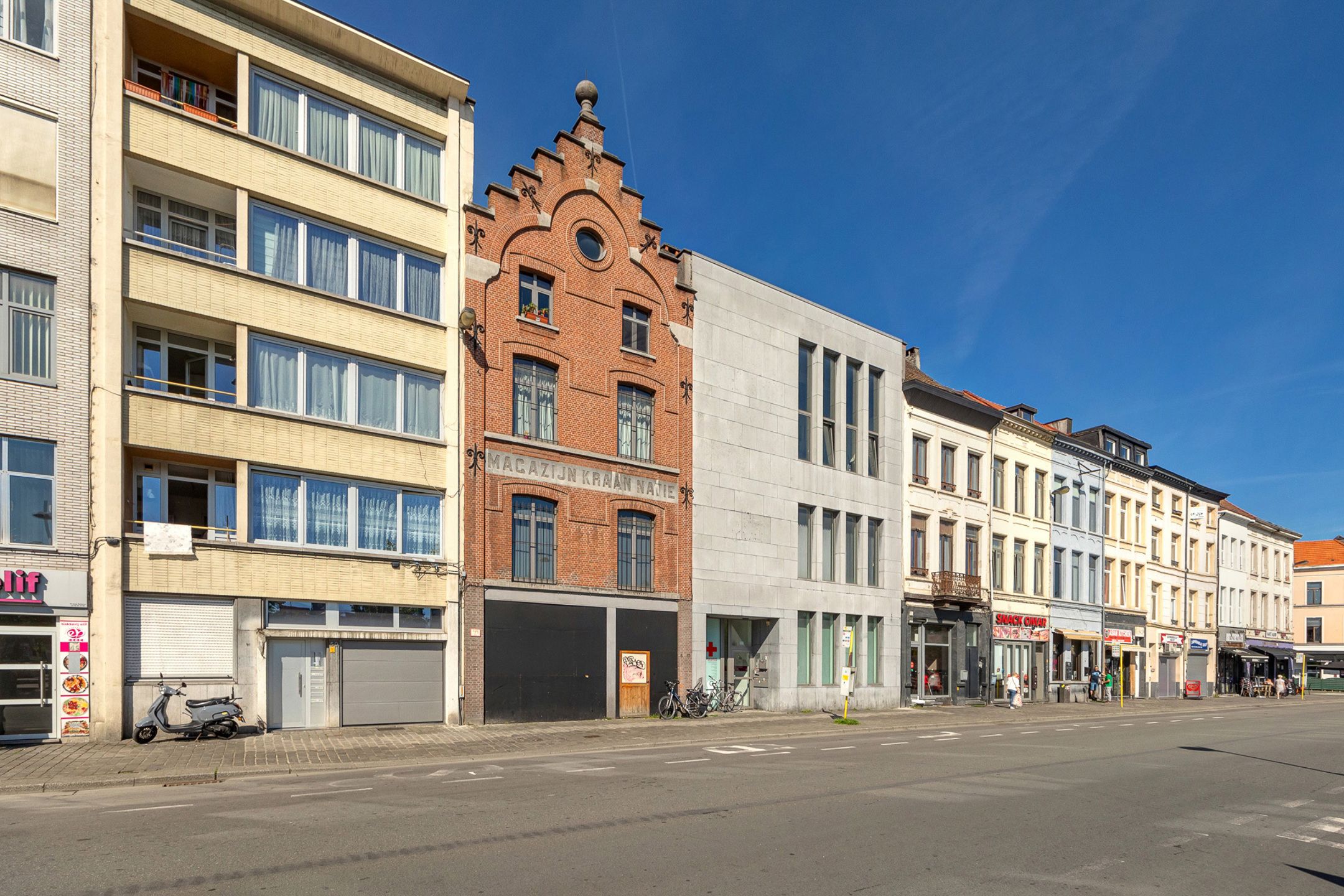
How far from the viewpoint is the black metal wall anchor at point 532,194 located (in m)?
25.6

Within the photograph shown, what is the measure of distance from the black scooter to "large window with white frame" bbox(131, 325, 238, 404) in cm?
614

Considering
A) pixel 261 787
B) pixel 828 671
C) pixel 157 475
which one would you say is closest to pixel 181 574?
pixel 157 475

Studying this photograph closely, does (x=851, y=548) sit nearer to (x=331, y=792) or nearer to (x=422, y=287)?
(x=422, y=287)

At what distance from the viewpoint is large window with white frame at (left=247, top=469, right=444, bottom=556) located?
21188mm

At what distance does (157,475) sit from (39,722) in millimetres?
5119

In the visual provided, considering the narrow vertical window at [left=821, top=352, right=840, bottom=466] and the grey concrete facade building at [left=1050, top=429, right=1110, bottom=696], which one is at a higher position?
the narrow vertical window at [left=821, top=352, right=840, bottom=466]

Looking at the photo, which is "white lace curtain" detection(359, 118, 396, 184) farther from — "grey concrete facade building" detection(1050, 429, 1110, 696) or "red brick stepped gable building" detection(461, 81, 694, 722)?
"grey concrete facade building" detection(1050, 429, 1110, 696)

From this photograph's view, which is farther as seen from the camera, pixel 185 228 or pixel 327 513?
pixel 327 513

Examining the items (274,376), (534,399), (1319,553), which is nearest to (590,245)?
(534,399)

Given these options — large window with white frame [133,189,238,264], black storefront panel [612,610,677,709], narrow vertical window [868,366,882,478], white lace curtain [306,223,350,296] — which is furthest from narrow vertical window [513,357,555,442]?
narrow vertical window [868,366,882,478]

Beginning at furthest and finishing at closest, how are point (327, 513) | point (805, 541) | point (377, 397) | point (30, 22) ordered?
point (805, 541) < point (377, 397) < point (327, 513) < point (30, 22)

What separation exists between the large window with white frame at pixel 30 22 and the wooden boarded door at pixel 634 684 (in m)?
18.8

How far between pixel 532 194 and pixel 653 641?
41.0ft

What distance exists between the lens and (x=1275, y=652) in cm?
6669
